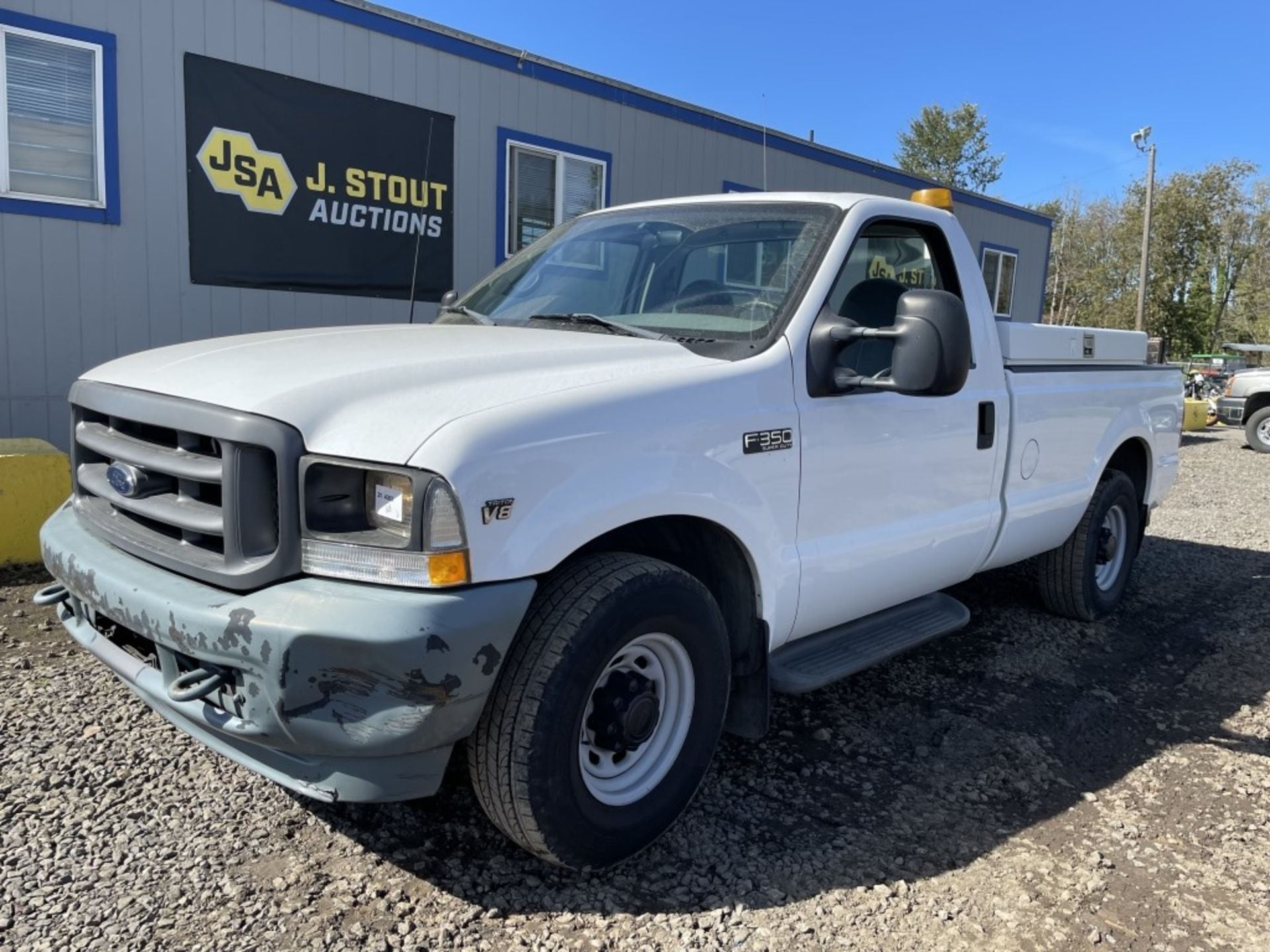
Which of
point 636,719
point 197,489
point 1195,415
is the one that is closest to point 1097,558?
point 636,719

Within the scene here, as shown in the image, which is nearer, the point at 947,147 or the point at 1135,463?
the point at 1135,463

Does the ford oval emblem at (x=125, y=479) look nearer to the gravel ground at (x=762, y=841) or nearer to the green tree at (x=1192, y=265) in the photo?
the gravel ground at (x=762, y=841)

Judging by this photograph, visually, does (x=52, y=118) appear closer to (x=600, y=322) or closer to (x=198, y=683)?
(x=600, y=322)

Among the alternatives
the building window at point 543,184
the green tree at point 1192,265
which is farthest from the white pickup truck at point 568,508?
the green tree at point 1192,265

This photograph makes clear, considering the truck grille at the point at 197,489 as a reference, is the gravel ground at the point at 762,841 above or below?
below

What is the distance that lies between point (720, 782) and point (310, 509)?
1732mm

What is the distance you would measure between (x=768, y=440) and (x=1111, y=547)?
3334 mm

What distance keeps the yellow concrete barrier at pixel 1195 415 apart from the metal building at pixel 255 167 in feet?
48.1

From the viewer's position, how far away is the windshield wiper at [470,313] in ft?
11.8

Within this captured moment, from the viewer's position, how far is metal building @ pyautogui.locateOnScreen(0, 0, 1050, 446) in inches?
250

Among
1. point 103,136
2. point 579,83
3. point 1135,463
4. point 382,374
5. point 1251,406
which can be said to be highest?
point 579,83

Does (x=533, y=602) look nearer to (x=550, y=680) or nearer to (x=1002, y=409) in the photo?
(x=550, y=680)

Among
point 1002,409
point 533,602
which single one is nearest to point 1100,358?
point 1002,409

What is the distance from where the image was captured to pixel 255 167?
23.4 ft
